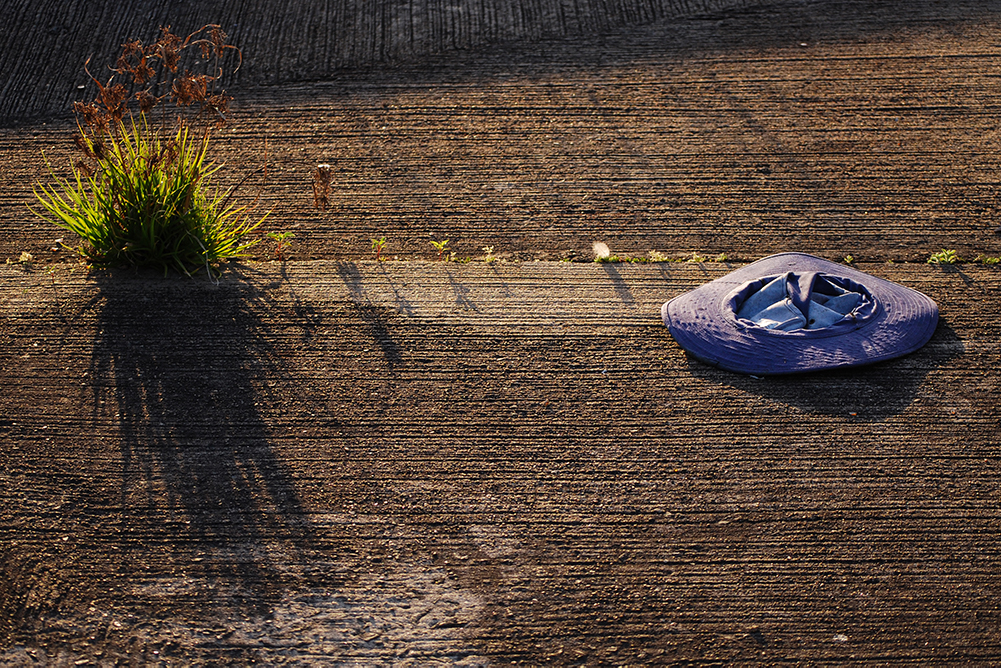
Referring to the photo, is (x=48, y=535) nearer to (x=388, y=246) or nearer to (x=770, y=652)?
(x=388, y=246)

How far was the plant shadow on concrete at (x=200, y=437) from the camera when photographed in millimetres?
2438

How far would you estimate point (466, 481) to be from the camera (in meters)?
2.69

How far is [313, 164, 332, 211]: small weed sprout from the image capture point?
3.60 m

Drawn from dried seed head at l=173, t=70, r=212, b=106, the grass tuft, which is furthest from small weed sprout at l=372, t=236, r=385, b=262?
dried seed head at l=173, t=70, r=212, b=106

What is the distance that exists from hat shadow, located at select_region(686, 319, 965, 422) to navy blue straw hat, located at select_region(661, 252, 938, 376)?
3 cm

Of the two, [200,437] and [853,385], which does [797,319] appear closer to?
[853,385]

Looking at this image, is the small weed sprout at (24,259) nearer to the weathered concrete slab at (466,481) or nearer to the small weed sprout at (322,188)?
the weathered concrete slab at (466,481)

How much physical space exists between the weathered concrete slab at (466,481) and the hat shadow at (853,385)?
0.01 meters

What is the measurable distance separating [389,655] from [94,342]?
167 centimetres

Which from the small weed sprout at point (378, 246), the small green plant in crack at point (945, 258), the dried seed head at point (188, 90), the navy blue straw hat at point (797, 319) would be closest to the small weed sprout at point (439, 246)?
the small weed sprout at point (378, 246)

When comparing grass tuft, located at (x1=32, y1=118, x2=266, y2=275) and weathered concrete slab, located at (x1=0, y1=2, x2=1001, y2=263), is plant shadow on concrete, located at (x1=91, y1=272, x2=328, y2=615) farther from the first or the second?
weathered concrete slab, located at (x1=0, y1=2, x2=1001, y2=263)

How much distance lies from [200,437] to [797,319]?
7.04 feet

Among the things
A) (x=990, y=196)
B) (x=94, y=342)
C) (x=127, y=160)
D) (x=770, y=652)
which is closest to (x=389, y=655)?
(x=770, y=652)

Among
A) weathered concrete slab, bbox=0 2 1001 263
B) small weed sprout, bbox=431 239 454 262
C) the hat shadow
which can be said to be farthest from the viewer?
weathered concrete slab, bbox=0 2 1001 263
